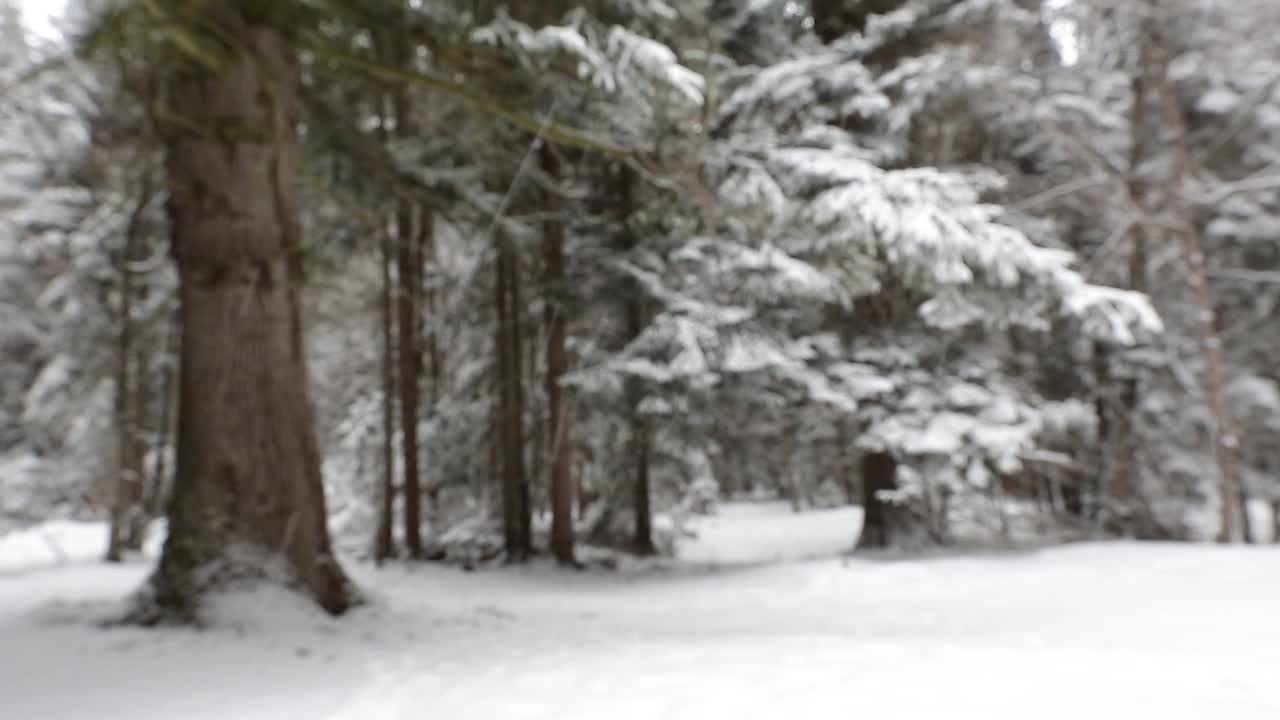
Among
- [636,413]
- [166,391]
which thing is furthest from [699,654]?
[166,391]

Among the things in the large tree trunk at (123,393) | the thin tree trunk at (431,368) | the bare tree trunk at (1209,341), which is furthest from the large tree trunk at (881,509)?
the large tree trunk at (123,393)

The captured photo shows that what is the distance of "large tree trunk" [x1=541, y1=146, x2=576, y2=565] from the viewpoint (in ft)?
33.1

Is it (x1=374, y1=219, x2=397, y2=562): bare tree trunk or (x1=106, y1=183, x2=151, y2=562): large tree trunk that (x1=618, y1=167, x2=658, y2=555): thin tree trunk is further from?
(x1=106, y1=183, x2=151, y2=562): large tree trunk

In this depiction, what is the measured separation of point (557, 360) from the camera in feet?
34.9

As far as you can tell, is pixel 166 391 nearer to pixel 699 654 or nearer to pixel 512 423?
pixel 512 423

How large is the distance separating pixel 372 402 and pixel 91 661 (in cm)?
1150

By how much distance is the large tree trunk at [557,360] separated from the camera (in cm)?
1008

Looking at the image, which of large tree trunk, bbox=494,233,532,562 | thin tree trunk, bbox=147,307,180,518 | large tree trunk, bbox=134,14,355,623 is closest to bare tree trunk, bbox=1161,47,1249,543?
large tree trunk, bbox=494,233,532,562

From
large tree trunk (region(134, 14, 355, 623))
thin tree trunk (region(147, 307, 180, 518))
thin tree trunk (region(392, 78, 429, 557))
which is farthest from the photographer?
thin tree trunk (region(147, 307, 180, 518))

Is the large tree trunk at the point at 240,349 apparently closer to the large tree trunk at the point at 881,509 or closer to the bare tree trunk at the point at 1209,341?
the large tree trunk at the point at 881,509

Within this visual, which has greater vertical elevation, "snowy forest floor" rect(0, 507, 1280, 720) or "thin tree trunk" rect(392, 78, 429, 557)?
"thin tree trunk" rect(392, 78, 429, 557)

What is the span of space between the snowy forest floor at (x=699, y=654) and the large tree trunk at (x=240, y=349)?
1.09 feet

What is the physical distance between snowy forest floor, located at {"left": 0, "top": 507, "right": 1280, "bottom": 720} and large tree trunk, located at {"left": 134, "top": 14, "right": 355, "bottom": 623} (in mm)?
333

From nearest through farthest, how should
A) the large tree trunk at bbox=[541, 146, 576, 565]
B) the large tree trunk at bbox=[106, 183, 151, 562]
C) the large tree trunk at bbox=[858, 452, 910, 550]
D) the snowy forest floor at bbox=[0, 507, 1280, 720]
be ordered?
1. the snowy forest floor at bbox=[0, 507, 1280, 720]
2. the large tree trunk at bbox=[541, 146, 576, 565]
3. the large tree trunk at bbox=[858, 452, 910, 550]
4. the large tree trunk at bbox=[106, 183, 151, 562]
